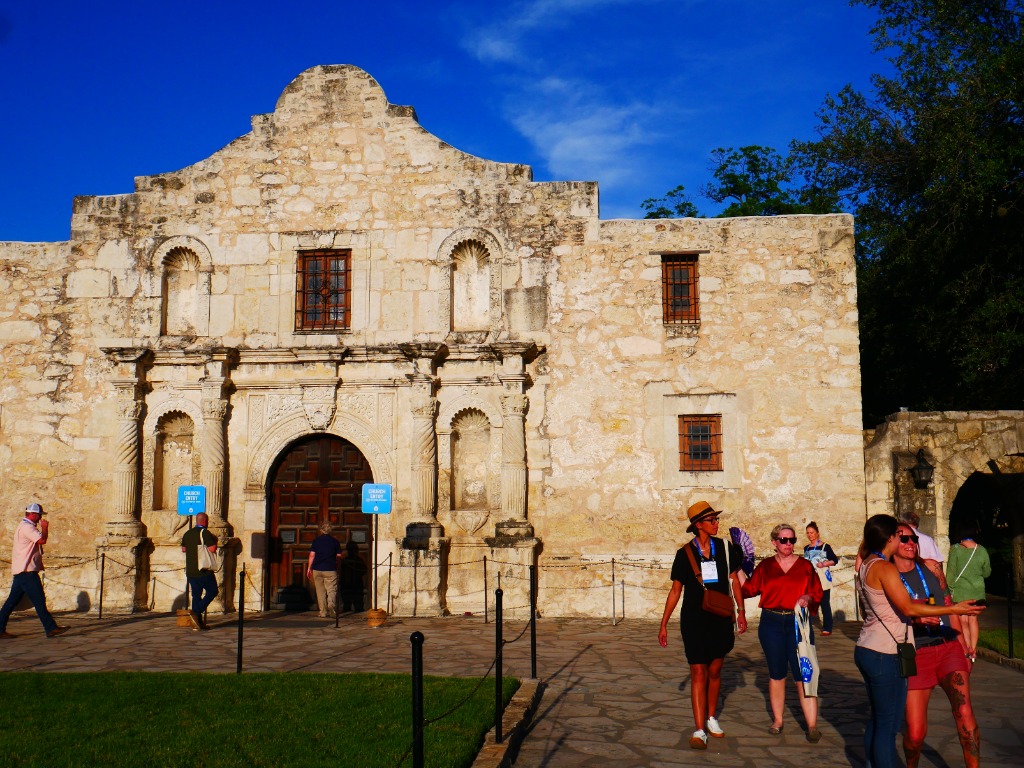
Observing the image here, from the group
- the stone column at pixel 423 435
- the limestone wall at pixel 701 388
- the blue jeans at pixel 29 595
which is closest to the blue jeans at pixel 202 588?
the blue jeans at pixel 29 595

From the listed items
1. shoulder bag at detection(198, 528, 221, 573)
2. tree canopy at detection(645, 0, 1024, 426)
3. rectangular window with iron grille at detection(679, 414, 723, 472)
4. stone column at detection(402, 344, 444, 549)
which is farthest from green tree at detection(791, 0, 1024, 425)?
shoulder bag at detection(198, 528, 221, 573)

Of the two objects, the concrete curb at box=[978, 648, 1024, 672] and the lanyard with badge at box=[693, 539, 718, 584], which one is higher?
the lanyard with badge at box=[693, 539, 718, 584]

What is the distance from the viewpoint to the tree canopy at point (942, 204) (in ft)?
Result: 48.7

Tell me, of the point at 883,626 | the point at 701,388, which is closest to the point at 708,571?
the point at 883,626

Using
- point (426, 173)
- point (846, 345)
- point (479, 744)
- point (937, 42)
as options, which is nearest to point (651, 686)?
point (479, 744)

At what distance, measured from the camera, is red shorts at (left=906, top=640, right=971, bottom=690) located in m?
5.53

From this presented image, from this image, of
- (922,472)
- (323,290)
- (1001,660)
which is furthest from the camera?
(323,290)

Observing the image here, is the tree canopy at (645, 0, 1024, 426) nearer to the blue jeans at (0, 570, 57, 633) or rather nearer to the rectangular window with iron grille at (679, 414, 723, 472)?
the rectangular window with iron grille at (679, 414, 723, 472)

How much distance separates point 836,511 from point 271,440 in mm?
8322

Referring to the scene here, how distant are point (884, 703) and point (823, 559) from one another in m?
5.14

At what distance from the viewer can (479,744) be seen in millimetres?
6344

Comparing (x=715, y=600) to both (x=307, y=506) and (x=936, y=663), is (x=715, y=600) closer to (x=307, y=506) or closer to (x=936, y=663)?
(x=936, y=663)

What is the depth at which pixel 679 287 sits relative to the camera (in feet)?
46.9

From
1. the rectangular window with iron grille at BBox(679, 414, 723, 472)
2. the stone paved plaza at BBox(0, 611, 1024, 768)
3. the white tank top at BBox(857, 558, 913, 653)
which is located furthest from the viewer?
the rectangular window with iron grille at BBox(679, 414, 723, 472)
